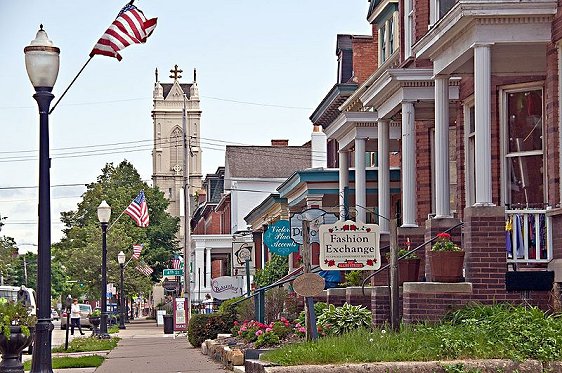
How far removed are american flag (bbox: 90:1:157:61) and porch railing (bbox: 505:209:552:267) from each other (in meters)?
6.81

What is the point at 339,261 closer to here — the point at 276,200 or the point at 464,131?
the point at 464,131

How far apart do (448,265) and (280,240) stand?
350 inches

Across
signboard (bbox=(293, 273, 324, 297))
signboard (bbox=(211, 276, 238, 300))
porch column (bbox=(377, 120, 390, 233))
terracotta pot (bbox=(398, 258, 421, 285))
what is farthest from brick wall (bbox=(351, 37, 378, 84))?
signboard (bbox=(293, 273, 324, 297))

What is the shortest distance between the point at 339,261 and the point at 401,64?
956 centimetres

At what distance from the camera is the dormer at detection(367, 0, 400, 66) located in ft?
96.9

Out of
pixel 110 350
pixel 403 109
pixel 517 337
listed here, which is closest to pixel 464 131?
pixel 403 109

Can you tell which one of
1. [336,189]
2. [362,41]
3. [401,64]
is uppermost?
[362,41]

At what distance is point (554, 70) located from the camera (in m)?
16.5

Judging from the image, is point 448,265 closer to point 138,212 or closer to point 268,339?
point 268,339

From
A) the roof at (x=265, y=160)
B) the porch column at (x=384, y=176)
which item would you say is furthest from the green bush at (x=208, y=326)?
the roof at (x=265, y=160)

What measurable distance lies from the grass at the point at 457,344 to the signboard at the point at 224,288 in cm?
1739

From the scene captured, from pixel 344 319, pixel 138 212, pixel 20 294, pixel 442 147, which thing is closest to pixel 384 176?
pixel 442 147

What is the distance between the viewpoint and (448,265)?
1619 centimetres

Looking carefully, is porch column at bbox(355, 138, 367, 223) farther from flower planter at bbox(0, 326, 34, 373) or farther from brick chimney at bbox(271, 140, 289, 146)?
brick chimney at bbox(271, 140, 289, 146)
